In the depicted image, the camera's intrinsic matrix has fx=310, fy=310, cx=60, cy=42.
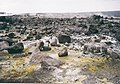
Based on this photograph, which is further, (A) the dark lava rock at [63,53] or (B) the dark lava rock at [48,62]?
(A) the dark lava rock at [63,53]

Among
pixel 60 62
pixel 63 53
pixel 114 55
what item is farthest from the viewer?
pixel 114 55

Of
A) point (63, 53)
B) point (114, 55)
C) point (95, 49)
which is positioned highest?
point (95, 49)

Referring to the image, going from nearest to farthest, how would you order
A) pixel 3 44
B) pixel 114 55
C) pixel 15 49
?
pixel 114 55 < pixel 15 49 < pixel 3 44

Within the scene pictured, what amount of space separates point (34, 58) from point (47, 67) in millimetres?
4697

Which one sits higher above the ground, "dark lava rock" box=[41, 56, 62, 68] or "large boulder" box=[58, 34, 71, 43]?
"large boulder" box=[58, 34, 71, 43]

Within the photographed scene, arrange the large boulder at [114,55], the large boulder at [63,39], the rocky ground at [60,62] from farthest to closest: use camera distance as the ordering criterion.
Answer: the large boulder at [63,39]
the large boulder at [114,55]
the rocky ground at [60,62]

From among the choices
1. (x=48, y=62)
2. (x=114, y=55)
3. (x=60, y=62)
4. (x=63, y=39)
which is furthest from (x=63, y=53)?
(x=63, y=39)

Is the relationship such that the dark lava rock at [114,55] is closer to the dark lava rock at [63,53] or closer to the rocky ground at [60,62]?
the rocky ground at [60,62]

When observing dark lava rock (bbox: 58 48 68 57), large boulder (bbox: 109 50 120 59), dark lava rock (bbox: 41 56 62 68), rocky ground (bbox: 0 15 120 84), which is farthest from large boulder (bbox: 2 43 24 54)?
large boulder (bbox: 109 50 120 59)

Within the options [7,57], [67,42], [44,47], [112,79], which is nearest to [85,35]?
[67,42]

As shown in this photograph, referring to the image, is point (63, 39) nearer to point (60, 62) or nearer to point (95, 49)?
point (95, 49)

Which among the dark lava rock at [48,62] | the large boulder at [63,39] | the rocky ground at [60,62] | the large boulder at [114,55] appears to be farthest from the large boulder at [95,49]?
the dark lava rock at [48,62]

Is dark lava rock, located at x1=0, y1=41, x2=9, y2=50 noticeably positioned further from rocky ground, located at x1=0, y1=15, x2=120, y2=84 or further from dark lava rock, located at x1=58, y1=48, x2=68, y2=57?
dark lava rock, located at x1=58, y1=48, x2=68, y2=57

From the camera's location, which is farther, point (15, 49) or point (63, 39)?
point (63, 39)
